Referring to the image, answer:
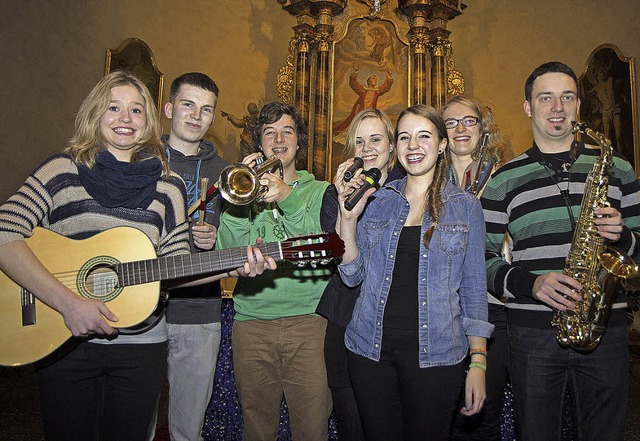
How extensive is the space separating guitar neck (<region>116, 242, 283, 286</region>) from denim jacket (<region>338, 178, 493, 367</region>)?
1.45 ft

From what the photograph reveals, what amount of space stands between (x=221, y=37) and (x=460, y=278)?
835 cm

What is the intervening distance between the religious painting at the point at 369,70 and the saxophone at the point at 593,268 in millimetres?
7319

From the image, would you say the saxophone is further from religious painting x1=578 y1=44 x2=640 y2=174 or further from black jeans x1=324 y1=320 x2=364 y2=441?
religious painting x1=578 y1=44 x2=640 y2=174

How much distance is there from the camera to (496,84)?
9945mm

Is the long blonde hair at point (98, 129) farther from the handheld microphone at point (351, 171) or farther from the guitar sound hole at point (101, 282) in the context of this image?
the handheld microphone at point (351, 171)

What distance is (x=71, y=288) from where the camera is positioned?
2.23 metres

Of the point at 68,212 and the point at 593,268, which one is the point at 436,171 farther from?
the point at 68,212

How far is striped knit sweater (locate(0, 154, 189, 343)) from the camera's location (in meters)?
2.15

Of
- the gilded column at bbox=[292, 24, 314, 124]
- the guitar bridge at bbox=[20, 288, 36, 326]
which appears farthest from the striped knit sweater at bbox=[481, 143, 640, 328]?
the gilded column at bbox=[292, 24, 314, 124]

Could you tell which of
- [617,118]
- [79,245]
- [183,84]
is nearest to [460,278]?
[79,245]

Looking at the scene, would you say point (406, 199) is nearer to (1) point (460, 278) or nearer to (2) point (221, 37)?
(1) point (460, 278)

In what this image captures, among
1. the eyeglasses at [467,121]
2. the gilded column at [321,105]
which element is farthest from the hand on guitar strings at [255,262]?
the gilded column at [321,105]

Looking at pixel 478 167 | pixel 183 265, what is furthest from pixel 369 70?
pixel 183 265

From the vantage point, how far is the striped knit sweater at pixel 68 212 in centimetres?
215
